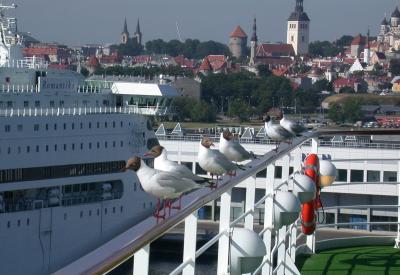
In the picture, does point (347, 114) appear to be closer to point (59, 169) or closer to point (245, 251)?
point (59, 169)

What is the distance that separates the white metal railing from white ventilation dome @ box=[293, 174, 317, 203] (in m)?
11.4

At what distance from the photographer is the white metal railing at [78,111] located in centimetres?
1526

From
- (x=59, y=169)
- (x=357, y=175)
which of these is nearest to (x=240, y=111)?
(x=357, y=175)

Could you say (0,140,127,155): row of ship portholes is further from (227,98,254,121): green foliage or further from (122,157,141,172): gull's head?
(227,98,254,121): green foliage

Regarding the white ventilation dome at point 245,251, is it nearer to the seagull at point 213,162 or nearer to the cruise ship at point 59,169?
the seagull at point 213,162

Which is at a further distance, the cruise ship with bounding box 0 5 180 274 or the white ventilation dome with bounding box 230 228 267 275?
the cruise ship with bounding box 0 5 180 274

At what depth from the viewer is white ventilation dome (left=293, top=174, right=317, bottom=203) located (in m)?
3.69

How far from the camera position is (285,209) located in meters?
3.23

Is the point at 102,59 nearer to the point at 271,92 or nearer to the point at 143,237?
the point at 271,92

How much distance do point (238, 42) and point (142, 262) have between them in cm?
11912

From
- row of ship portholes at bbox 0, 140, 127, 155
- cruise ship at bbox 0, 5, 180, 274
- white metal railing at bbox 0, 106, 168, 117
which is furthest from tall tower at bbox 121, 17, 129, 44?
row of ship portholes at bbox 0, 140, 127, 155

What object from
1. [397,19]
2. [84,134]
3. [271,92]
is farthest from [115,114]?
[397,19]

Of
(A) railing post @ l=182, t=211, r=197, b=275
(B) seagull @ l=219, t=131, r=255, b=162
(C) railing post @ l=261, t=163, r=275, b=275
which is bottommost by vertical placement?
(C) railing post @ l=261, t=163, r=275, b=275

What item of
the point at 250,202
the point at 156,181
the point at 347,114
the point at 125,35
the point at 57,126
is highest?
the point at 125,35
